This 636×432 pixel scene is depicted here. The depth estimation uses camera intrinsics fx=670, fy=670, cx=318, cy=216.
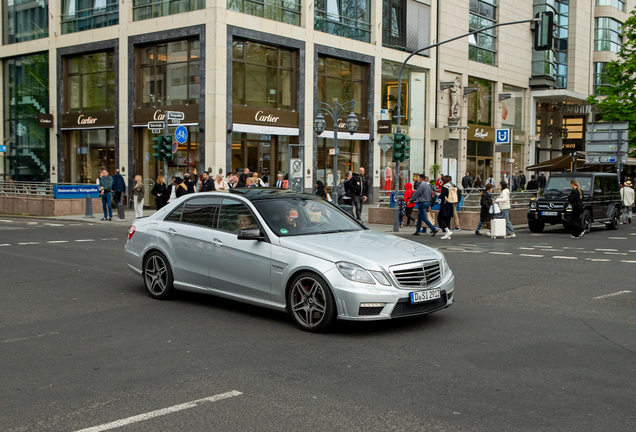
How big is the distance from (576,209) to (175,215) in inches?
568

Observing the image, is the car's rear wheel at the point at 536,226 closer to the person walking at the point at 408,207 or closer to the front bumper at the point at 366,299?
the person walking at the point at 408,207

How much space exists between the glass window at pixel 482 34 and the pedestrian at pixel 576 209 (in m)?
26.2

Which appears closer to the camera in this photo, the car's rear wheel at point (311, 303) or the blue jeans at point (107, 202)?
the car's rear wheel at point (311, 303)

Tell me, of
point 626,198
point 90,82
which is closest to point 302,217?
point 626,198

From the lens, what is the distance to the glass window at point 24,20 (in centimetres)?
3703

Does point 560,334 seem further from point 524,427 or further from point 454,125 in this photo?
point 454,125

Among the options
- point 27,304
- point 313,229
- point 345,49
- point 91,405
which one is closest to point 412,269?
point 313,229

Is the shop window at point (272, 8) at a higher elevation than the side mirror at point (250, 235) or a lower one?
higher

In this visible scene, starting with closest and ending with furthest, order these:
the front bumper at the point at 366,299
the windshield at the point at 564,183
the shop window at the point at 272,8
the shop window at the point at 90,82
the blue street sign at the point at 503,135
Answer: the front bumper at the point at 366,299 → the windshield at the point at 564,183 → the shop window at the point at 272,8 → the blue street sign at the point at 503,135 → the shop window at the point at 90,82

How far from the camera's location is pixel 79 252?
14.3 metres

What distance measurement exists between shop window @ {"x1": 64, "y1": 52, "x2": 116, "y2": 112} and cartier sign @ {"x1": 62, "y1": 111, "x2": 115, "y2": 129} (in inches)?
14.2

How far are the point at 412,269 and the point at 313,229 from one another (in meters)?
1.43

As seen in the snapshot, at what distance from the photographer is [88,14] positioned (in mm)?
34750

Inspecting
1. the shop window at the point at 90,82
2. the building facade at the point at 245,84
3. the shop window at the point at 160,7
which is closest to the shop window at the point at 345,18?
the building facade at the point at 245,84
